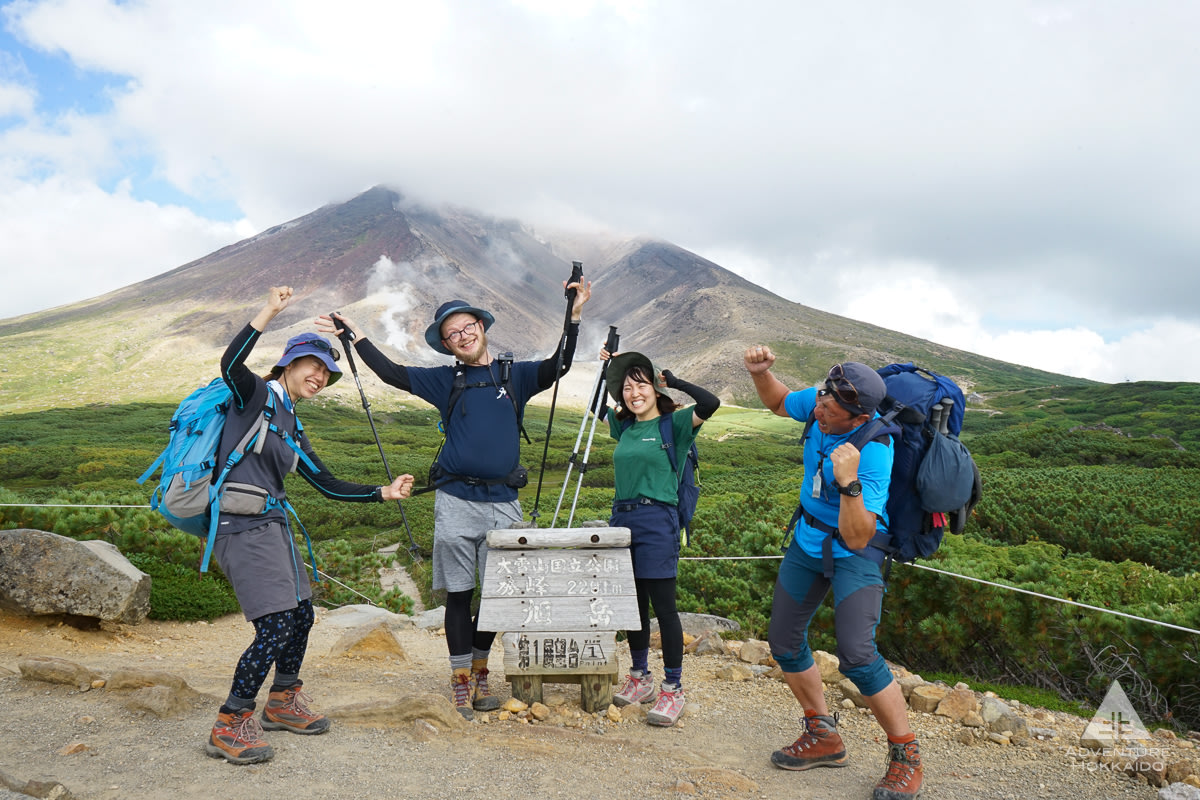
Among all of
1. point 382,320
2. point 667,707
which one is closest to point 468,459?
point 667,707

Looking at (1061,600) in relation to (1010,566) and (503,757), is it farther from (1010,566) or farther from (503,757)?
(503,757)

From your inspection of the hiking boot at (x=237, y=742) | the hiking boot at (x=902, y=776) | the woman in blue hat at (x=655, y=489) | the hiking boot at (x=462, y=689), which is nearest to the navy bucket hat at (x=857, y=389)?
the woman in blue hat at (x=655, y=489)

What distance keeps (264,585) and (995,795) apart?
3793 millimetres

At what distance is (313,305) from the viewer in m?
133

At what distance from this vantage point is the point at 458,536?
4.31m

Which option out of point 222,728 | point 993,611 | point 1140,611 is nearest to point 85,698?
point 222,728

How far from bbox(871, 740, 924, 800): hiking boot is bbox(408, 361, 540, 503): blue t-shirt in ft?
8.17

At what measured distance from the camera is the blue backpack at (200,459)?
3.44 m

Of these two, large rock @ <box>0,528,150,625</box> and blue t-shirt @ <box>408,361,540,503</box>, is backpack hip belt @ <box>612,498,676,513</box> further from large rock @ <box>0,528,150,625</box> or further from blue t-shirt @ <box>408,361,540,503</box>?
large rock @ <box>0,528,150,625</box>

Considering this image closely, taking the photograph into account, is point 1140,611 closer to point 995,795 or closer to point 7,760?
point 995,795

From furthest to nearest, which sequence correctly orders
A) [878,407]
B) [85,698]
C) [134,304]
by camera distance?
[134,304], [85,698], [878,407]

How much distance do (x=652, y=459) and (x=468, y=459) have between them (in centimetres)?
112

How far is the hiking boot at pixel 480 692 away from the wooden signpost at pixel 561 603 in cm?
16

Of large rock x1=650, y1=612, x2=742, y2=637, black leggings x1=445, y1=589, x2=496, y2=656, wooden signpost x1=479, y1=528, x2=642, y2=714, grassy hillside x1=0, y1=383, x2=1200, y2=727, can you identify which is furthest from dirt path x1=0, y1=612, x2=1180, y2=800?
large rock x1=650, y1=612, x2=742, y2=637
